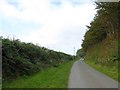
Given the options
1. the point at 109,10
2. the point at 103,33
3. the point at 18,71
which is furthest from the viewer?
the point at 103,33

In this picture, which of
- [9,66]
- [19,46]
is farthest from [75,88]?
[19,46]

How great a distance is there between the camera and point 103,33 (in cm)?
6016

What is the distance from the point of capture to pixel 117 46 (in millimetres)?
29562

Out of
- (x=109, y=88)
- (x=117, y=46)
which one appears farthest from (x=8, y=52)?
(x=117, y=46)

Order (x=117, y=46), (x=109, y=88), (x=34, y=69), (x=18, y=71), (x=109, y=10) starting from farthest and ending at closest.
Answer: (x=109, y=10) → (x=117, y=46) → (x=34, y=69) → (x=18, y=71) → (x=109, y=88)

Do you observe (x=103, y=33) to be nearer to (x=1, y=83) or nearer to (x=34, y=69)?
(x=34, y=69)

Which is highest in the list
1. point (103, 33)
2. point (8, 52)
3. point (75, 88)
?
point (103, 33)

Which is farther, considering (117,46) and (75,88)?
(117,46)

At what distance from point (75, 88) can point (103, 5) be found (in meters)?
21.7

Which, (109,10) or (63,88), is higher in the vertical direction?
(109,10)

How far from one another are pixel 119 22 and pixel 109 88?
86.9ft

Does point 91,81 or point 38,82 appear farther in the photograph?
point 91,81

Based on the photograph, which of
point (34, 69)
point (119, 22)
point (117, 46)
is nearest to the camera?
point (34, 69)

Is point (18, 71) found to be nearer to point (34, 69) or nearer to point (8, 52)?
point (8, 52)
